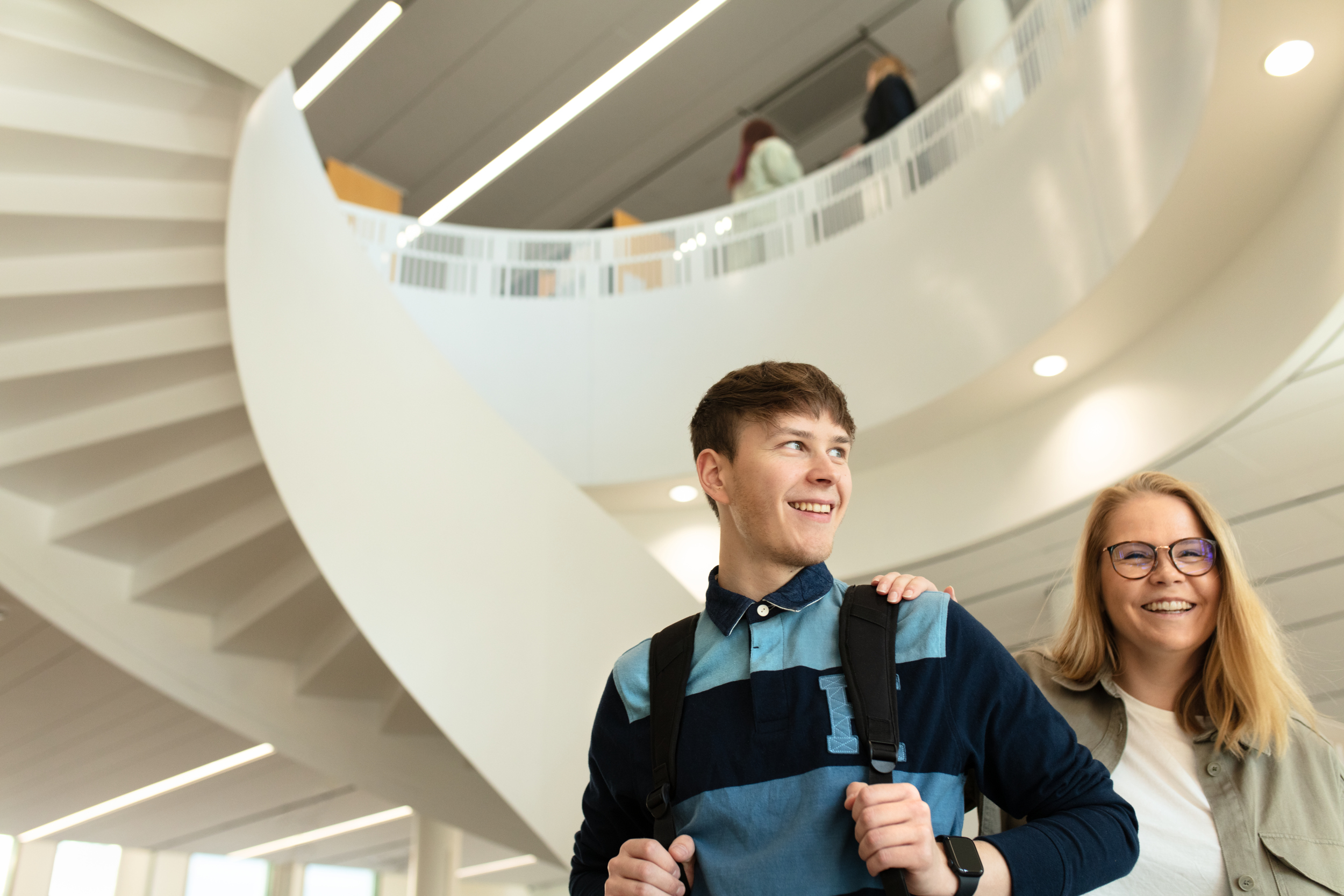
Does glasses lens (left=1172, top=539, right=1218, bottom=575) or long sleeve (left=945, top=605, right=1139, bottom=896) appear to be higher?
glasses lens (left=1172, top=539, right=1218, bottom=575)

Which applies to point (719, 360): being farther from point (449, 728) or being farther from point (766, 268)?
point (449, 728)

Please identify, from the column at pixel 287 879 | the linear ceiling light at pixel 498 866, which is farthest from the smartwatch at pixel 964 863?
the column at pixel 287 879

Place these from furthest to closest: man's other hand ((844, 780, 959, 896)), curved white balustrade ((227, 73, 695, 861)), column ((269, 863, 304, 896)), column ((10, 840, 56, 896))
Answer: column ((269, 863, 304, 896)) < column ((10, 840, 56, 896)) < curved white balustrade ((227, 73, 695, 861)) < man's other hand ((844, 780, 959, 896))

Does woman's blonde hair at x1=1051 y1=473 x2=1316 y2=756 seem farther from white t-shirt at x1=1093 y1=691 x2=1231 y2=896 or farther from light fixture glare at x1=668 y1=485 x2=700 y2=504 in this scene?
light fixture glare at x1=668 y1=485 x2=700 y2=504

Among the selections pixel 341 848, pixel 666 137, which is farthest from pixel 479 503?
pixel 341 848

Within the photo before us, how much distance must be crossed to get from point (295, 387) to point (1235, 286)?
14.5 feet

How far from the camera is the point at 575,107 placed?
952 centimetres

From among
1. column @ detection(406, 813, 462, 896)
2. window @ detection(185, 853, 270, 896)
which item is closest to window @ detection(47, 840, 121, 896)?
window @ detection(185, 853, 270, 896)

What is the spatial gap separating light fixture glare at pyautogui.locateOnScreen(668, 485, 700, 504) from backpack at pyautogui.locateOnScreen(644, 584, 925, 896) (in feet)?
19.4

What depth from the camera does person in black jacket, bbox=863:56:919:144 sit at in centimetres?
743

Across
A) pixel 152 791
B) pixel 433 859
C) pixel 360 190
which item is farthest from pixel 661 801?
pixel 360 190

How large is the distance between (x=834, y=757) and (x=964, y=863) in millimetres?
182

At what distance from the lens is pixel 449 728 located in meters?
4.66

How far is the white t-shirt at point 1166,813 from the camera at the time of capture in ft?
5.39
